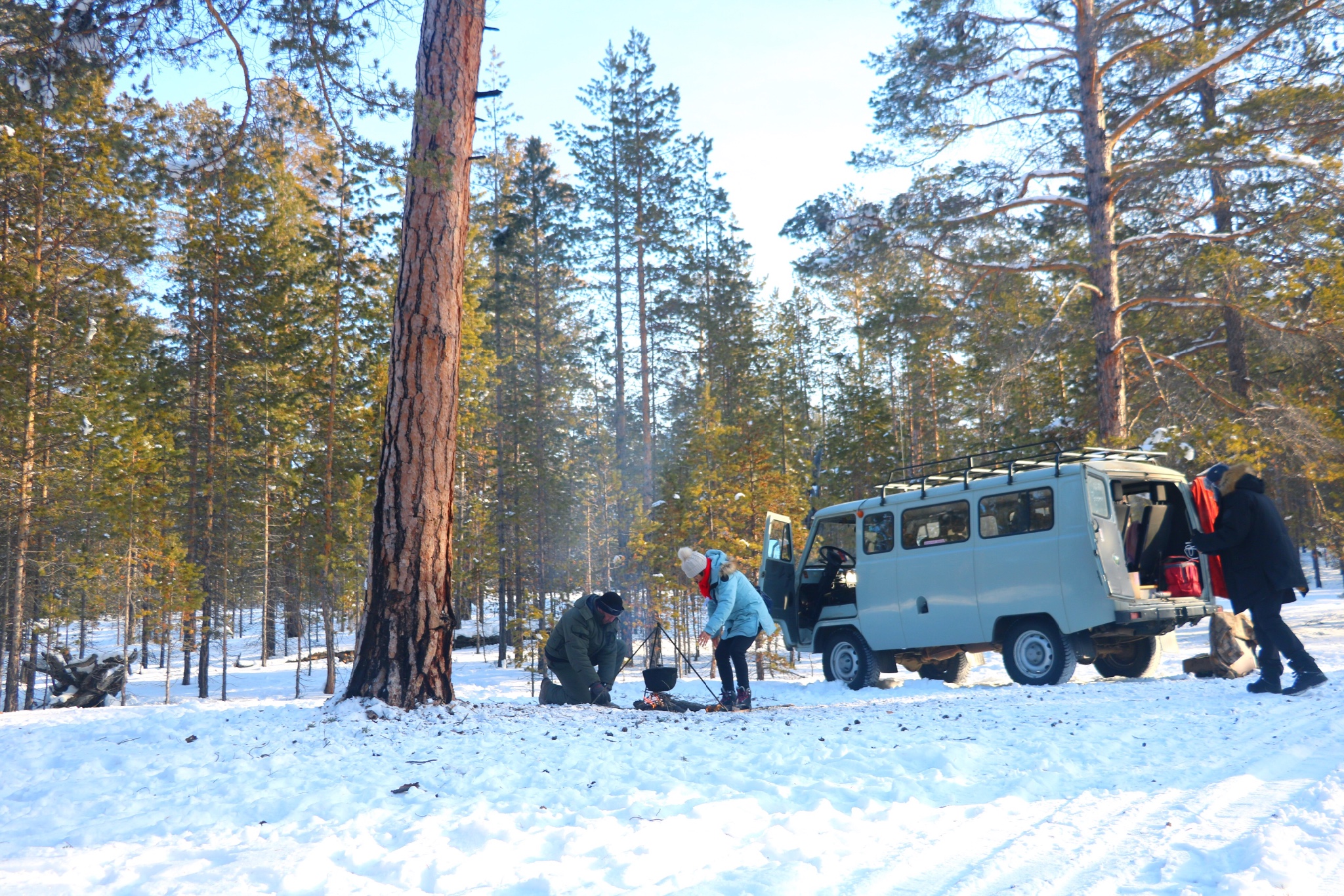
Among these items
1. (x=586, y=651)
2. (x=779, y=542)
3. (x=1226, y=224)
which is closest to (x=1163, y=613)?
(x=779, y=542)

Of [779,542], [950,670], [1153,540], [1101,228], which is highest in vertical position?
[1101,228]

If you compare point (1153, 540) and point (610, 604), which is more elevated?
point (1153, 540)

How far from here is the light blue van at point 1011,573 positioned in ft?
30.8

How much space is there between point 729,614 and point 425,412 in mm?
3884

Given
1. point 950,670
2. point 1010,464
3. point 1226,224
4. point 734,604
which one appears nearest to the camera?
point 734,604

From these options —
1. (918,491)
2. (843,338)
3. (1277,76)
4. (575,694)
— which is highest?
(843,338)

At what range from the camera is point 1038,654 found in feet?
32.5

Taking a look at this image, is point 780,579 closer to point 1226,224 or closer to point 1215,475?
point 1215,475

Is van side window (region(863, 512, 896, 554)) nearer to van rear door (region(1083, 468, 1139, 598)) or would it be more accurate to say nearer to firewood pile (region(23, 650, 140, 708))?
van rear door (region(1083, 468, 1139, 598))

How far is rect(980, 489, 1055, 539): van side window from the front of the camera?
9695 mm

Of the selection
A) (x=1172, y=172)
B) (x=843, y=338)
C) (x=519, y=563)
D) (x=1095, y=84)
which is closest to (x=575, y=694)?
(x=1172, y=172)

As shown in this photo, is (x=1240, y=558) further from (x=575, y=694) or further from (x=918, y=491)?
(x=575, y=694)

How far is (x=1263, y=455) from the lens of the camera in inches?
621

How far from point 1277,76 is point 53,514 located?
22.5 meters
